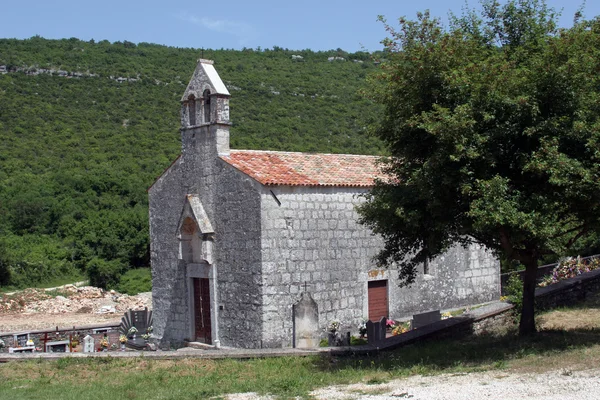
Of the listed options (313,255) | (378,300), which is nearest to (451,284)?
(378,300)

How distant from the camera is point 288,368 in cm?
1395

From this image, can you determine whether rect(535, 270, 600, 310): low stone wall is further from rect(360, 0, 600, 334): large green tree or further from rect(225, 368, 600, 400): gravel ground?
rect(225, 368, 600, 400): gravel ground

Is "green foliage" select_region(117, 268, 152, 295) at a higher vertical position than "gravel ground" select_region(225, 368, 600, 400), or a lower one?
lower

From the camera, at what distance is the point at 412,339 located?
614 inches

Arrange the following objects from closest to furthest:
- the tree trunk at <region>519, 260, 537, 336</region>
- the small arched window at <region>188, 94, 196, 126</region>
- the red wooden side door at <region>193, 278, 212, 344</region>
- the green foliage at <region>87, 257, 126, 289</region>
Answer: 1. the tree trunk at <region>519, 260, 537, 336</region>
2. the red wooden side door at <region>193, 278, 212, 344</region>
3. the small arched window at <region>188, 94, 196, 126</region>
4. the green foliage at <region>87, 257, 126, 289</region>

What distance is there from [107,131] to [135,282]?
21.9 metres

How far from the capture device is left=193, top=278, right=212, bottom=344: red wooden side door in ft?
63.0

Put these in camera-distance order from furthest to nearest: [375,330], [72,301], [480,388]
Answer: [72,301] → [375,330] → [480,388]

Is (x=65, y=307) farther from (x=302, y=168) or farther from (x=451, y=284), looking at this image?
(x=451, y=284)

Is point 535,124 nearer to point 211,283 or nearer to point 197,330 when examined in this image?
point 211,283

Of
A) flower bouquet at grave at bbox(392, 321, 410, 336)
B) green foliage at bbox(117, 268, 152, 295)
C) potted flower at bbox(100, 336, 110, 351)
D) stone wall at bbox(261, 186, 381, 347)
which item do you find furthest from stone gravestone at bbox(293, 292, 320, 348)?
green foliage at bbox(117, 268, 152, 295)

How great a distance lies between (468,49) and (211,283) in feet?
30.7

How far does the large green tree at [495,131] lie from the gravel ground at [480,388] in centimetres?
259

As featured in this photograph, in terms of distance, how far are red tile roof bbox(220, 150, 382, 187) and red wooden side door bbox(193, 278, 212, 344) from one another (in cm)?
357
